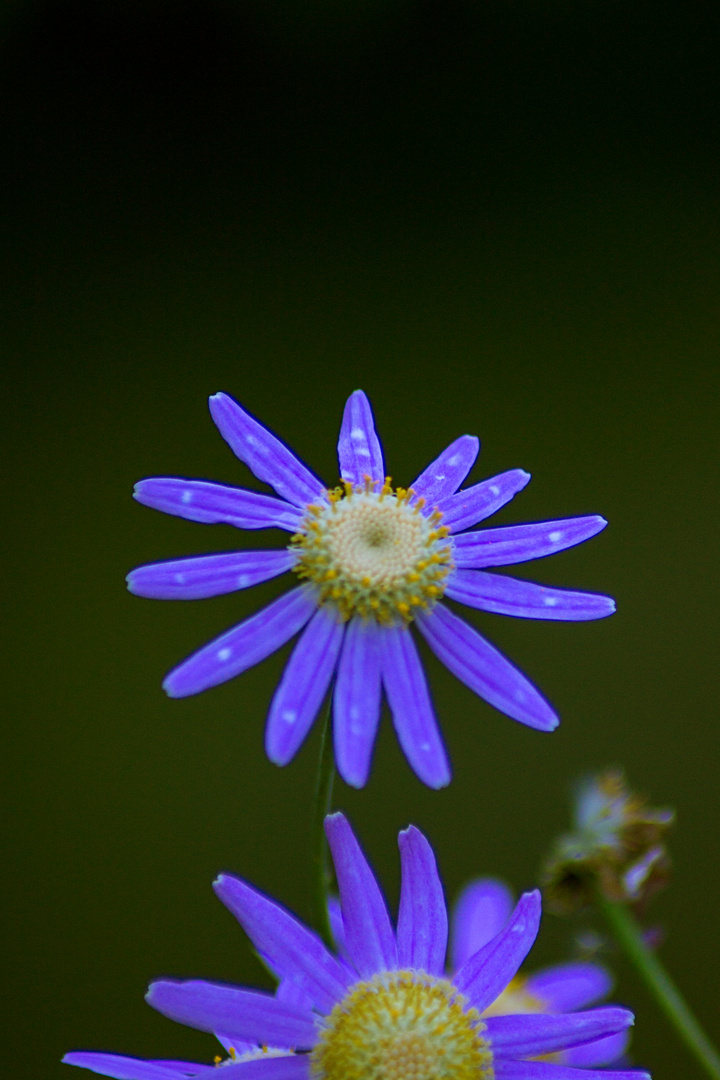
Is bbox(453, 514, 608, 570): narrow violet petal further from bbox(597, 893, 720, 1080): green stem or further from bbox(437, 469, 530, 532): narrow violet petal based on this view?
bbox(597, 893, 720, 1080): green stem

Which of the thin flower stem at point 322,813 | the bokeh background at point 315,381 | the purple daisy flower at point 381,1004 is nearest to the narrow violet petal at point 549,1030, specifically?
the purple daisy flower at point 381,1004

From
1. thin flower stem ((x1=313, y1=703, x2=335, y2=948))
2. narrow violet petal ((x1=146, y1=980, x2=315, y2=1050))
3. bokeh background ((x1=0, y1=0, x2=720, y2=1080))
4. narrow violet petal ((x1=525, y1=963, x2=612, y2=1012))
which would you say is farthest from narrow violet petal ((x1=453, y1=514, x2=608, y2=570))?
bokeh background ((x1=0, y1=0, x2=720, y2=1080))

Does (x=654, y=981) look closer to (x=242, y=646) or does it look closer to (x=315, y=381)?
(x=242, y=646)

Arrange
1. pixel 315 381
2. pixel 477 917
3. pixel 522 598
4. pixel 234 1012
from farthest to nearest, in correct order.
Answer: pixel 315 381, pixel 477 917, pixel 522 598, pixel 234 1012

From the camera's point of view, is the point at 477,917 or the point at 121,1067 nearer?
the point at 121,1067

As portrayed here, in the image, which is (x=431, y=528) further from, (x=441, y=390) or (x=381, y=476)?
(x=441, y=390)

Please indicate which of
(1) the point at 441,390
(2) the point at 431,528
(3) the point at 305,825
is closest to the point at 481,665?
(2) the point at 431,528

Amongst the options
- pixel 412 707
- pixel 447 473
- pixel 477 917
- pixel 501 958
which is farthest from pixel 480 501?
pixel 477 917
